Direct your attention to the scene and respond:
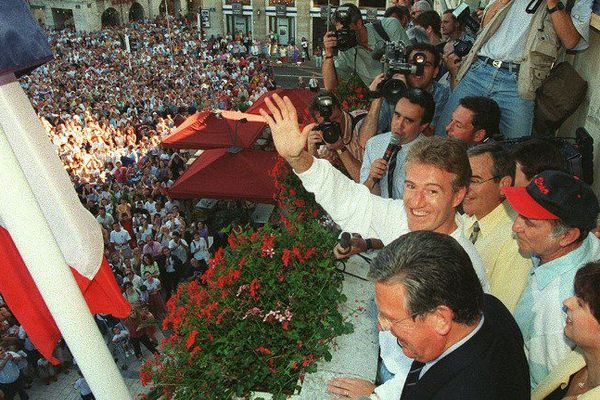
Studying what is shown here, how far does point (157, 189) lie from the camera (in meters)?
13.2

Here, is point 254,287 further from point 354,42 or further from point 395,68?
point 354,42

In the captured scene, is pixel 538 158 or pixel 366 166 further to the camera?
pixel 366 166

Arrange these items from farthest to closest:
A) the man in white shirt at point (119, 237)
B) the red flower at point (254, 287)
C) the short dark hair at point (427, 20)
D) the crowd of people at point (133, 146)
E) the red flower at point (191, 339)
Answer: the man in white shirt at point (119, 237)
the crowd of people at point (133, 146)
the short dark hair at point (427, 20)
the red flower at point (254, 287)
the red flower at point (191, 339)

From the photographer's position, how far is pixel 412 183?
8.72 feet

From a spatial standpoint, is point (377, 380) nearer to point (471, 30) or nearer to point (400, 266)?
point (400, 266)

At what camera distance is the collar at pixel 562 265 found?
2705mm

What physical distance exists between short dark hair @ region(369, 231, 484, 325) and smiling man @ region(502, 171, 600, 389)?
99 centimetres

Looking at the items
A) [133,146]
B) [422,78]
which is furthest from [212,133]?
[422,78]

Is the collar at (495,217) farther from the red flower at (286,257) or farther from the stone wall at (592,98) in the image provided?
the red flower at (286,257)

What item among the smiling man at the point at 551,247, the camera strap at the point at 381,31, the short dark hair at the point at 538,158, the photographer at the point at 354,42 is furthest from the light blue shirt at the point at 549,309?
the camera strap at the point at 381,31

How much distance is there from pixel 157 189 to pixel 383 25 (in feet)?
27.2

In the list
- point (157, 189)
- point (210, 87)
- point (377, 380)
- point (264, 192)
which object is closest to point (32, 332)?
point (377, 380)

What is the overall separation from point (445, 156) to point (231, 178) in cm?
905

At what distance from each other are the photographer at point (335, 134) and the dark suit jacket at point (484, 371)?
9.06 feet
